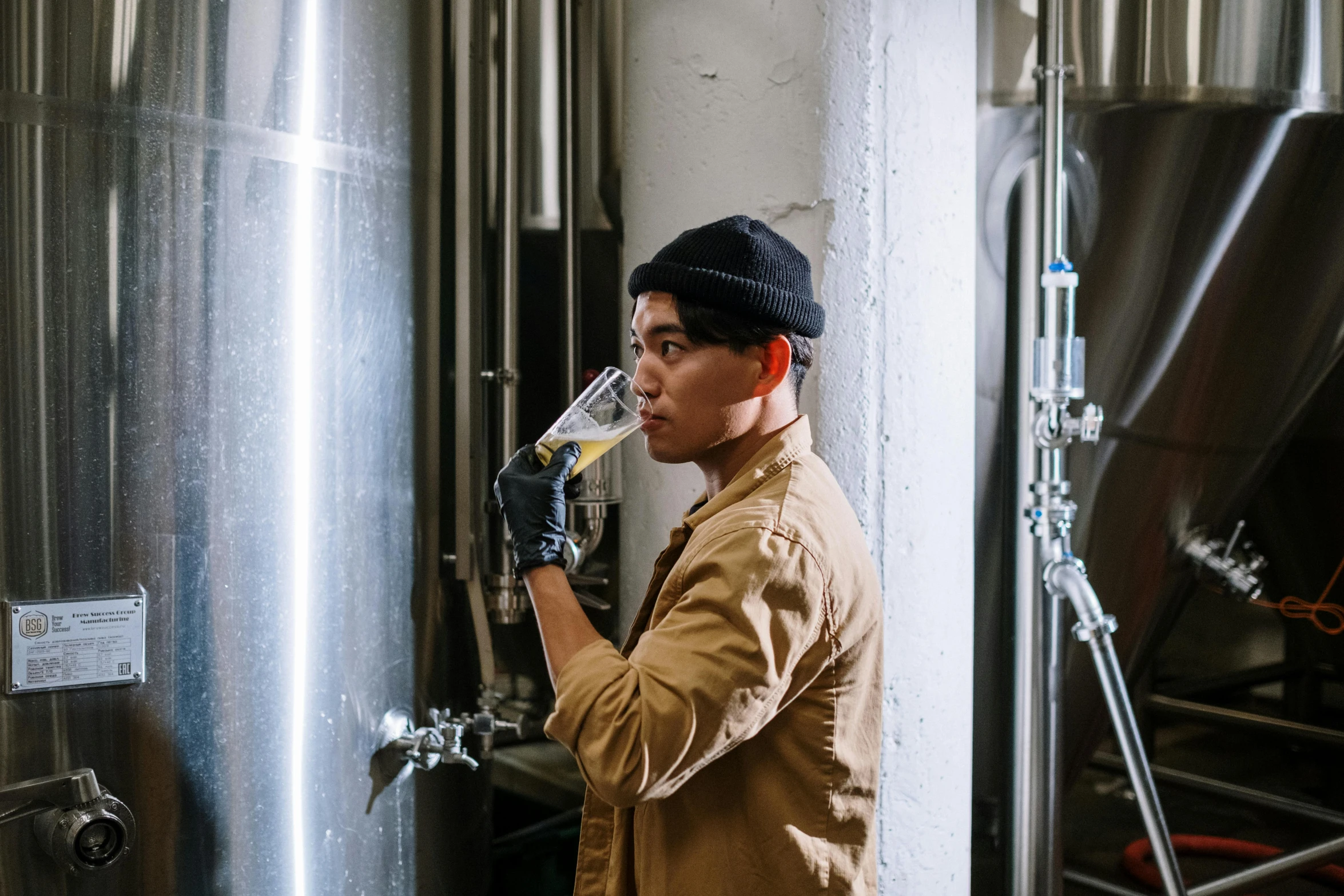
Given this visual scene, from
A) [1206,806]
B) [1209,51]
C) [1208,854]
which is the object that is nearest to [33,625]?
[1209,51]

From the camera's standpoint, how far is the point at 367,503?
4.96ft

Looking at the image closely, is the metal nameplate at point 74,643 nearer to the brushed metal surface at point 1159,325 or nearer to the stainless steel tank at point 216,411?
the stainless steel tank at point 216,411

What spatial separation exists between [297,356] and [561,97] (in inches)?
27.3

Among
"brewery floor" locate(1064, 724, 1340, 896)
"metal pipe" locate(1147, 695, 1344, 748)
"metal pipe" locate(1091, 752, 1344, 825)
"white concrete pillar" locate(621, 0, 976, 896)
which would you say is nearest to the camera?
"white concrete pillar" locate(621, 0, 976, 896)

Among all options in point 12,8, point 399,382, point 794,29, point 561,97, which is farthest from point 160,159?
point 794,29

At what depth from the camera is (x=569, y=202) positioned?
1812 mm

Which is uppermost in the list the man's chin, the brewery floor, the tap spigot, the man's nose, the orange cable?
the man's nose

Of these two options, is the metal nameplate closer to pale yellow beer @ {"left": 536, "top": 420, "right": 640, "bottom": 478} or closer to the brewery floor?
pale yellow beer @ {"left": 536, "top": 420, "right": 640, "bottom": 478}

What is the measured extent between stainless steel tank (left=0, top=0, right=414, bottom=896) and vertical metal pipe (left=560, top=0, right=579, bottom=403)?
1.06 ft

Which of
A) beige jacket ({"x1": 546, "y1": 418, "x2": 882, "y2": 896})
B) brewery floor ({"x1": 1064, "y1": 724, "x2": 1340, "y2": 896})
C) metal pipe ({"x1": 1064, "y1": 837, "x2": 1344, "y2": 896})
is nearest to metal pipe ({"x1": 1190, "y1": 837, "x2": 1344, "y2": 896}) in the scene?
metal pipe ({"x1": 1064, "y1": 837, "x2": 1344, "y2": 896})

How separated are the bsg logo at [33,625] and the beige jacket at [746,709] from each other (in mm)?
671

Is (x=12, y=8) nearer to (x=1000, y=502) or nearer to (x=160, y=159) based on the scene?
(x=160, y=159)

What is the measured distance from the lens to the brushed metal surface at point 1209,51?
1.85m

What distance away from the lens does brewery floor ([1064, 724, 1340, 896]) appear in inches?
120
